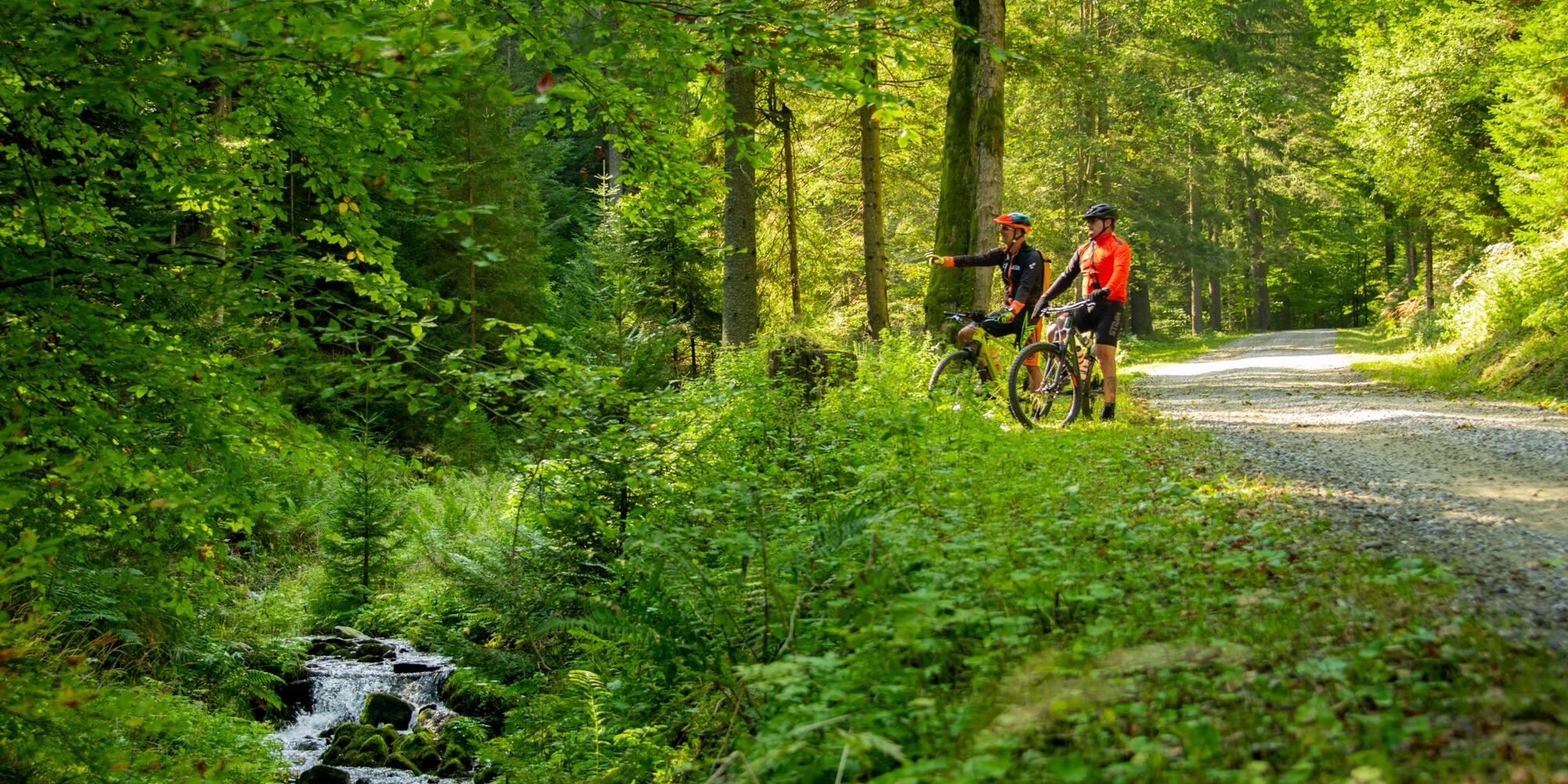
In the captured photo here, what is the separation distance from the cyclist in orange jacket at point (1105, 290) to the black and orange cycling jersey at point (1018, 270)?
38.2 inches

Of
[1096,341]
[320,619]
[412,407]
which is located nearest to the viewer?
[412,407]

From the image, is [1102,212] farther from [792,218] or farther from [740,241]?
[792,218]

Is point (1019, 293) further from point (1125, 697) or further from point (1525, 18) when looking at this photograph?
point (1525, 18)

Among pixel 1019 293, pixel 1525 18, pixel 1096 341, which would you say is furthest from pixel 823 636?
pixel 1525 18

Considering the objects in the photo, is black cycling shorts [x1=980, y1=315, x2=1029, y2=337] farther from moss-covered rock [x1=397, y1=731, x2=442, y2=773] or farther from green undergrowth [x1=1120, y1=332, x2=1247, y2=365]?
green undergrowth [x1=1120, y1=332, x2=1247, y2=365]

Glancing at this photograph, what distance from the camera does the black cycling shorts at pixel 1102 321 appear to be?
30.9 ft

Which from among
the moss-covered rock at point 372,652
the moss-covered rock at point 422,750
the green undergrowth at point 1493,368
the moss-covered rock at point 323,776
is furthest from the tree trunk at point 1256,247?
the moss-covered rock at point 323,776

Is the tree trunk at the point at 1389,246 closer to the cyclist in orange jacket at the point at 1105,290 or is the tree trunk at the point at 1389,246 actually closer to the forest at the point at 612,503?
the forest at the point at 612,503

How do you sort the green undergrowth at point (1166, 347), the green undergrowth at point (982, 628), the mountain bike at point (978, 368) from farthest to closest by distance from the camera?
1. the green undergrowth at point (1166, 347)
2. the mountain bike at point (978, 368)
3. the green undergrowth at point (982, 628)

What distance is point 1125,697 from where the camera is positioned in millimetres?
3158

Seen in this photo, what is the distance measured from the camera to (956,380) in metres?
9.35

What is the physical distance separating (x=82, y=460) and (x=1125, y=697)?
486cm

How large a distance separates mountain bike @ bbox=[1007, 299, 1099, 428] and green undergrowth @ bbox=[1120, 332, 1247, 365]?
48.5ft

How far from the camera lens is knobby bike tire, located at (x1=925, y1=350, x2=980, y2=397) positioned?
8.95 m
